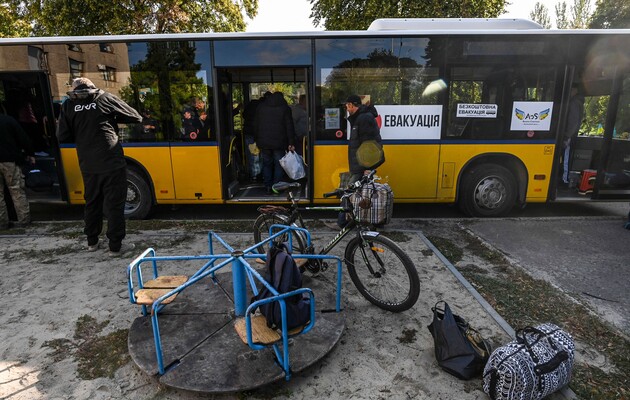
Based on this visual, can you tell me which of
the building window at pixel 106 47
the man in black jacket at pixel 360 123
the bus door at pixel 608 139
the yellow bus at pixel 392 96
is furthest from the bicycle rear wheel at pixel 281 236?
the bus door at pixel 608 139

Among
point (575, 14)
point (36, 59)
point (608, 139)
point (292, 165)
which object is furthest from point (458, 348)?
point (575, 14)

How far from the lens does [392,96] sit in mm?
6461

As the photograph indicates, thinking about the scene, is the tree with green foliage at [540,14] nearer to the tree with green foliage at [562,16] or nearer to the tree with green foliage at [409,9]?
the tree with green foliage at [562,16]

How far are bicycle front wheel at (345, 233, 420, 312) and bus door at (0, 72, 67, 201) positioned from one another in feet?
18.6

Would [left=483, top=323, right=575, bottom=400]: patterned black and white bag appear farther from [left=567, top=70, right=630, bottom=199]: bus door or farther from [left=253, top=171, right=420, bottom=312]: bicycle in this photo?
[left=567, top=70, right=630, bottom=199]: bus door

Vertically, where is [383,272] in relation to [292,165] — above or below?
below

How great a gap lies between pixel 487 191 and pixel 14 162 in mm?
7749

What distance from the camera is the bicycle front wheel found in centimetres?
347

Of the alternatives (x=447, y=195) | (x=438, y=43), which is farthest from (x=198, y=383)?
(x=438, y=43)

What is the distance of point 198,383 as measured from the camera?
2.61m

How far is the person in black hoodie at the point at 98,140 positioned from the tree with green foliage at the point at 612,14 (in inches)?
1118

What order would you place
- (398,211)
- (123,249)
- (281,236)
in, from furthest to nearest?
(398,211) → (123,249) → (281,236)

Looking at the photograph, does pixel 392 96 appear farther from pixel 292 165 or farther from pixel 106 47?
pixel 106 47

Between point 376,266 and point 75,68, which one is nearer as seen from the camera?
point 376,266
